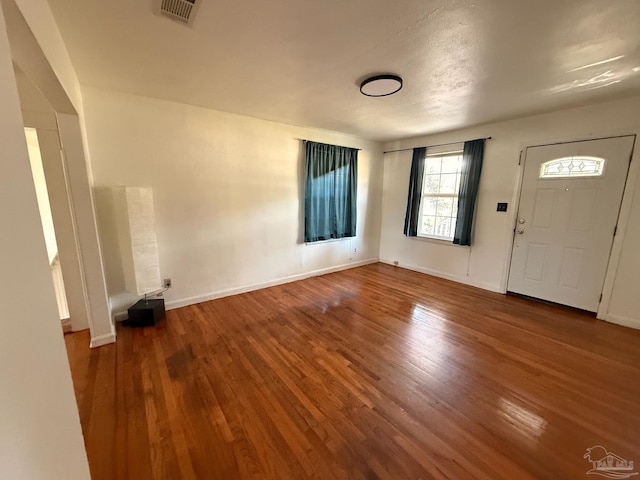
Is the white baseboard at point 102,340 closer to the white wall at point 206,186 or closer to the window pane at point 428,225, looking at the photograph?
the white wall at point 206,186

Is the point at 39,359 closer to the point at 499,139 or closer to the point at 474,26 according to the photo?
the point at 474,26

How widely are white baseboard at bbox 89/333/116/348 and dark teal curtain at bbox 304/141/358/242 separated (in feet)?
8.65

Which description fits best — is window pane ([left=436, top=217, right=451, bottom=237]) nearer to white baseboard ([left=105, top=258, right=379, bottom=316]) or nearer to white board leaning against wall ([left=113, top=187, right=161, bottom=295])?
white baseboard ([left=105, top=258, right=379, bottom=316])

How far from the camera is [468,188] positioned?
391 centimetres

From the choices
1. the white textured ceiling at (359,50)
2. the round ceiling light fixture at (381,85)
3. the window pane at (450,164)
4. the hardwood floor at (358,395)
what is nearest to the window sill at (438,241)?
the window pane at (450,164)

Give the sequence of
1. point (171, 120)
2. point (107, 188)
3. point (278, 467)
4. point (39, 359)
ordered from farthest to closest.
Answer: point (171, 120) → point (107, 188) → point (278, 467) → point (39, 359)

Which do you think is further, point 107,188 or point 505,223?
point 505,223

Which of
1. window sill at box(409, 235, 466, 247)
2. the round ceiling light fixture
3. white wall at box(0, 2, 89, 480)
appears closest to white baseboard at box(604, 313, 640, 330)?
window sill at box(409, 235, 466, 247)

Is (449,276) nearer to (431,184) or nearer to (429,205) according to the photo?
(429,205)

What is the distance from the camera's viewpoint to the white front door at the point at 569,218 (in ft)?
9.49

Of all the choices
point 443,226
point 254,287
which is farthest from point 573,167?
point 254,287

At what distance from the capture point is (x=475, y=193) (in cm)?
388

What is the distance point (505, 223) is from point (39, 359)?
15.0 ft

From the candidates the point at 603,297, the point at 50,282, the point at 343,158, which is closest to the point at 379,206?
the point at 343,158
